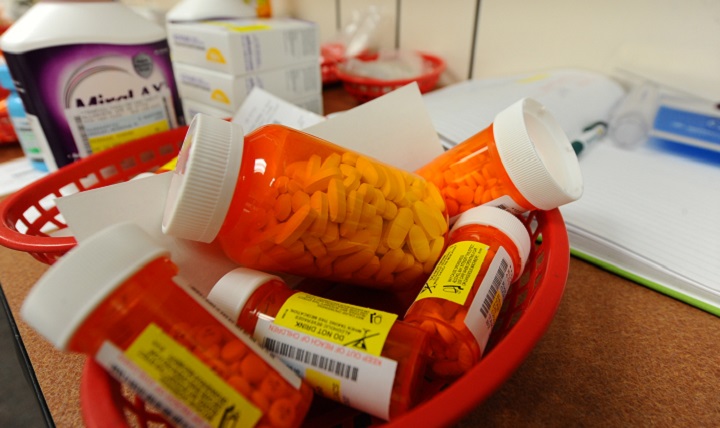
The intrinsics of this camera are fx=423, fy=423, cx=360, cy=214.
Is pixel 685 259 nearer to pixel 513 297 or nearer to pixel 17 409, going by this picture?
pixel 513 297

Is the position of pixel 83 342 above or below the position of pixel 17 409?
above

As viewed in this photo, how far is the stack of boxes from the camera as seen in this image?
58 cm

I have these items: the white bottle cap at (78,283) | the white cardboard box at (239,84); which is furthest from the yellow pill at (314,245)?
the white cardboard box at (239,84)

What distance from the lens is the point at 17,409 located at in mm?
298

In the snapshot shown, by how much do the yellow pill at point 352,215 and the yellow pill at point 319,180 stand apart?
2 cm

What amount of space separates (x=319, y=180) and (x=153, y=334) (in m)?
0.13

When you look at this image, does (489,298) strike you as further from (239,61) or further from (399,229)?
(239,61)

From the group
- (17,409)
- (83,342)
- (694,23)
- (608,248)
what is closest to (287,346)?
(83,342)

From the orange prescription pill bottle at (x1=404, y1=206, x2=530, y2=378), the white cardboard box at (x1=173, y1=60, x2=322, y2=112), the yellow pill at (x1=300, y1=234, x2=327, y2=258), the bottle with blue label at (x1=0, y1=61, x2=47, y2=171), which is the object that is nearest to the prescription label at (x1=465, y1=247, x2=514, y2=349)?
the orange prescription pill bottle at (x1=404, y1=206, x2=530, y2=378)

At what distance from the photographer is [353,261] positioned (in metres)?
0.29

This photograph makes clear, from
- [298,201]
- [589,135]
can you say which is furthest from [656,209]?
[298,201]

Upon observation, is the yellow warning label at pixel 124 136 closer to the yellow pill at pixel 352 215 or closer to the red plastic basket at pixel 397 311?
the red plastic basket at pixel 397 311

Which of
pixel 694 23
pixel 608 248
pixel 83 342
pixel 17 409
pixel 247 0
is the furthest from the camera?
pixel 247 0

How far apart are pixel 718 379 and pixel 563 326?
102 mm
